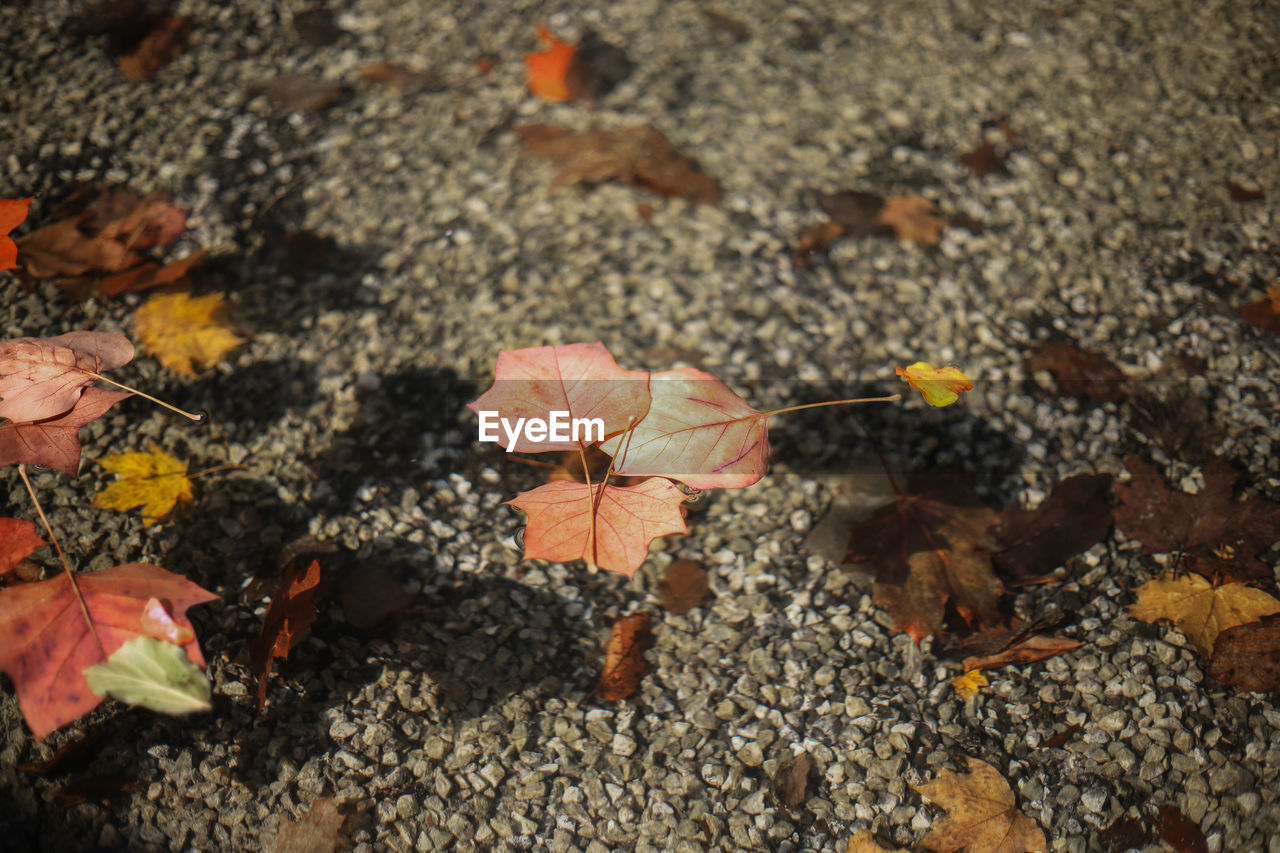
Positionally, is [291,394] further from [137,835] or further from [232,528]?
[137,835]

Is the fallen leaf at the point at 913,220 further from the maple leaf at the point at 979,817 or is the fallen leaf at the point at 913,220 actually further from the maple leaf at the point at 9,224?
the maple leaf at the point at 9,224

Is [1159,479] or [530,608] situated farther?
[1159,479]

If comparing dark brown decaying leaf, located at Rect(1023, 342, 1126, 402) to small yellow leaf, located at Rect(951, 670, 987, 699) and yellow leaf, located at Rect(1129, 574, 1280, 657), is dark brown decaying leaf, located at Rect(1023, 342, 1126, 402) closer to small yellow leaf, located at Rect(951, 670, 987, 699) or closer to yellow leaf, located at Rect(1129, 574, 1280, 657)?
yellow leaf, located at Rect(1129, 574, 1280, 657)

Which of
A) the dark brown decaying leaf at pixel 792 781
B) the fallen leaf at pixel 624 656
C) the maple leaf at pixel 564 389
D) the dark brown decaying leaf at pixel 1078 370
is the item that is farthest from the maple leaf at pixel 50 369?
the dark brown decaying leaf at pixel 1078 370

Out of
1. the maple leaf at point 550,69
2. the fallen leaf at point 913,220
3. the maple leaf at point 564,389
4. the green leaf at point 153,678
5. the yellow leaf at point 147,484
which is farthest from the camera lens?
the maple leaf at point 550,69

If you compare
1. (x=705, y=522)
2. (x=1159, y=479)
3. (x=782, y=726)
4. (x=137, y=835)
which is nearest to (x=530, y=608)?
(x=705, y=522)

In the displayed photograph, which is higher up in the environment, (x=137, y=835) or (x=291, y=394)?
(x=291, y=394)

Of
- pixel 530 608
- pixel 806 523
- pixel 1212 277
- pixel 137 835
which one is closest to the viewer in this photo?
pixel 137 835
